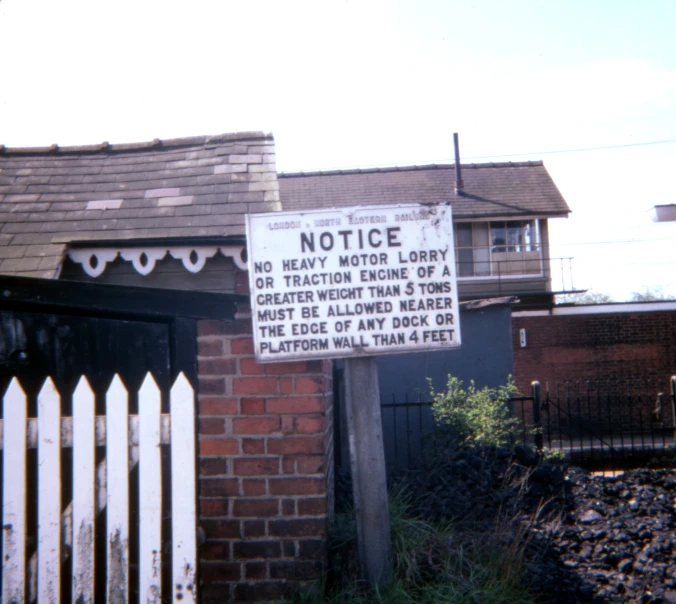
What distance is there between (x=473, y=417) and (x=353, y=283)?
476 cm

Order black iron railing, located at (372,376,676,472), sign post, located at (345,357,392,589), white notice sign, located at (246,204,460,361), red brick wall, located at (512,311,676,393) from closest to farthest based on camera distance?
white notice sign, located at (246,204,460,361) < sign post, located at (345,357,392,589) < black iron railing, located at (372,376,676,472) < red brick wall, located at (512,311,676,393)

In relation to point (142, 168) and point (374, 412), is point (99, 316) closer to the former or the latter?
point (374, 412)

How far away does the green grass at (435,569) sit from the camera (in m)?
3.40

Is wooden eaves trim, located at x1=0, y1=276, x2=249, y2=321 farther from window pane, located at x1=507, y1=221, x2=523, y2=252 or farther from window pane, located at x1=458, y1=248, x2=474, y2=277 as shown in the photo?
window pane, located at x1=507, y1=221, x2=523, y2=252

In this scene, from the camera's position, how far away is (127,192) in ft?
16.6

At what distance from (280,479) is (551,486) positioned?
387cm

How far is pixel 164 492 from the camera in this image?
328 centimetres

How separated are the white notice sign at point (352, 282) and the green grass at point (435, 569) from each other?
128 cm

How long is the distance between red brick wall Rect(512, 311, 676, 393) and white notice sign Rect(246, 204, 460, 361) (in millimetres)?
14841

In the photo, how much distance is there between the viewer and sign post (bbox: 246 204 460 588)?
3.37m

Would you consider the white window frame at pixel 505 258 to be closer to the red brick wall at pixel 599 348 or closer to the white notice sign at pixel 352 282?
the red brick wall at pixel 599 348

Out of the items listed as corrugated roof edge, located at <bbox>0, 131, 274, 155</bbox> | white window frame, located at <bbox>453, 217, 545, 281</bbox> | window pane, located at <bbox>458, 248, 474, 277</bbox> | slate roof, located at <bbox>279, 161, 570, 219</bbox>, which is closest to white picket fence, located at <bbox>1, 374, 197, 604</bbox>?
corrugated roof edge, located at <bbox>0, 131, 274, 155</bbox>

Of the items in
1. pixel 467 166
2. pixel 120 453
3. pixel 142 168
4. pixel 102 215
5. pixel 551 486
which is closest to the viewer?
pixel 120 453

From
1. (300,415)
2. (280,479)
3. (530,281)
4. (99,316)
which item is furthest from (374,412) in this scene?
(530,281)
